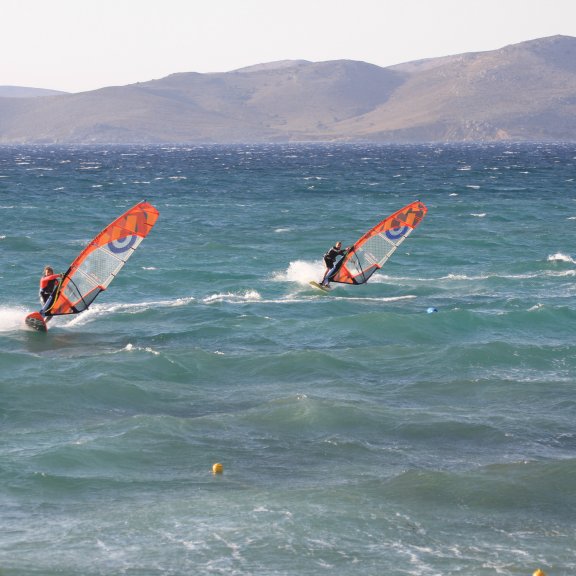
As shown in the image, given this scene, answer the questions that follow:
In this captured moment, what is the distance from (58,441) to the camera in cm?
1880

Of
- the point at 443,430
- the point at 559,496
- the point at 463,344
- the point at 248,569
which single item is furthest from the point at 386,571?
the point at 463,344

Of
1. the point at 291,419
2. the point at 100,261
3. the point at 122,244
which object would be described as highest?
→ the point at 122,244

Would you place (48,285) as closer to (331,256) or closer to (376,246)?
(331,256)

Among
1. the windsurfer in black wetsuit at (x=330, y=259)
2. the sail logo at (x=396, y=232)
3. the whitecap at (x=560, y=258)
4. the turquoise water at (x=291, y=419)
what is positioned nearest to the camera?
the turquoise water at (x=291, y=419)

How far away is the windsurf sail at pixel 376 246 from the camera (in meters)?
32.2

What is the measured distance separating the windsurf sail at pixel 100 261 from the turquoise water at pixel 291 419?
0.97 metres

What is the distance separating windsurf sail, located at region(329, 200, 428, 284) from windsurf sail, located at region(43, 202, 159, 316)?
764 cm

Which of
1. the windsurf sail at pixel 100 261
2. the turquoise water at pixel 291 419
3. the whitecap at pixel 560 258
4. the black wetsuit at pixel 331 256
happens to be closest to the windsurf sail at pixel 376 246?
the black wetsuit at pixel 331 256

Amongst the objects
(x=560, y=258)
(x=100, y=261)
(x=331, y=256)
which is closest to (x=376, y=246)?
(x=331, y=256)

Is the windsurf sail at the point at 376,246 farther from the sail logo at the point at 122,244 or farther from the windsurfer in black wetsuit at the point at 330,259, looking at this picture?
the sail logo at the point at 122,244

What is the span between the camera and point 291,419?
1992 cm

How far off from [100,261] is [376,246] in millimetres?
9210

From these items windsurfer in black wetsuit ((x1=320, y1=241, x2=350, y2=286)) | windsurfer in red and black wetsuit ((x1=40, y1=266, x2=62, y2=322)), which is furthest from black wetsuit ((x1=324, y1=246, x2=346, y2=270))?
windsurfer in red and black wetsuit ((x1=40, y1=266, x2=62, y2=322))

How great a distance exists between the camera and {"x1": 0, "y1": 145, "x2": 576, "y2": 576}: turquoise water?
14.8 metres
